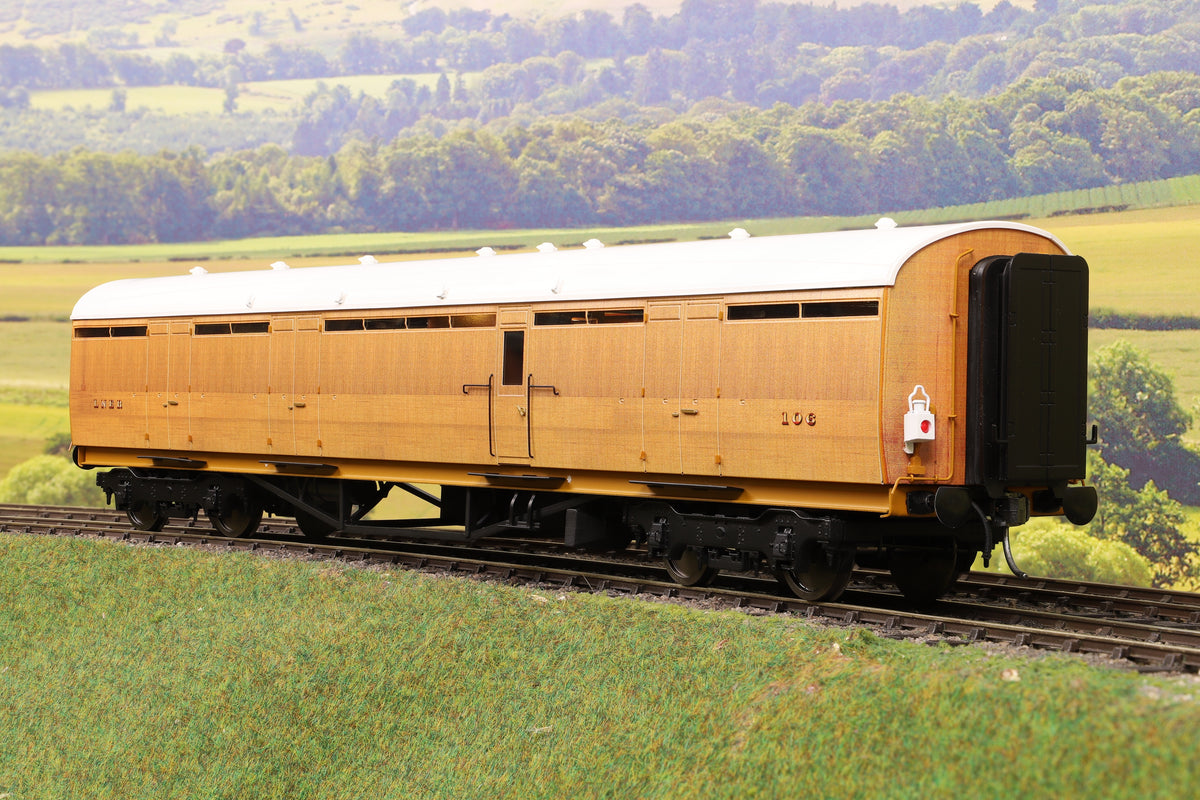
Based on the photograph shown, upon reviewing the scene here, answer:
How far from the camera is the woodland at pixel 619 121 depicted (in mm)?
50500

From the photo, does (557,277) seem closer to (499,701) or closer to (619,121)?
(499,701)

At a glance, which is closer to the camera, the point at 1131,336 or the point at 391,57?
the point at 1131,336

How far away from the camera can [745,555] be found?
13062 millimetres

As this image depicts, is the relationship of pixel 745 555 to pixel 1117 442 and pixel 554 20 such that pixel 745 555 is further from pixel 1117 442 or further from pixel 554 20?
pixel 554 20

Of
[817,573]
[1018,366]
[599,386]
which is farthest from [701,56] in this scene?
[1018,366]

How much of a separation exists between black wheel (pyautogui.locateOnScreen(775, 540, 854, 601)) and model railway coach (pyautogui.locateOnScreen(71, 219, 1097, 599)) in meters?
0.03

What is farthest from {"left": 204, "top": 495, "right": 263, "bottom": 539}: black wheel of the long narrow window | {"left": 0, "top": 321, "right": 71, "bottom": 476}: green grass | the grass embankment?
{"left": 0, "top": 321, "right": 71, "bottom": 476}: green grass


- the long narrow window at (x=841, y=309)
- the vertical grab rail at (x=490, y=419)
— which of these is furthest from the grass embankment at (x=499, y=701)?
the long narrow window at (x=841, y=309)

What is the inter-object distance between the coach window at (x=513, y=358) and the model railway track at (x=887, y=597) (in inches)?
89.4

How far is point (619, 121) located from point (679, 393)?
52845mm

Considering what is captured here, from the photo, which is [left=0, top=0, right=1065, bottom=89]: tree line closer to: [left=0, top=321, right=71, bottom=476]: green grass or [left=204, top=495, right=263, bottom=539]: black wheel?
[left=0, top=321, right=71, bottom=476]: green grass

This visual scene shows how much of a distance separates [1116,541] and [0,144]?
7698 cm

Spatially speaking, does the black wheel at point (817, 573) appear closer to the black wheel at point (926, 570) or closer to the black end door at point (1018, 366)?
the black wheel at point (926, 570)

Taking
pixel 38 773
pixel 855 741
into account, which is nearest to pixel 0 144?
pixel 38 773
